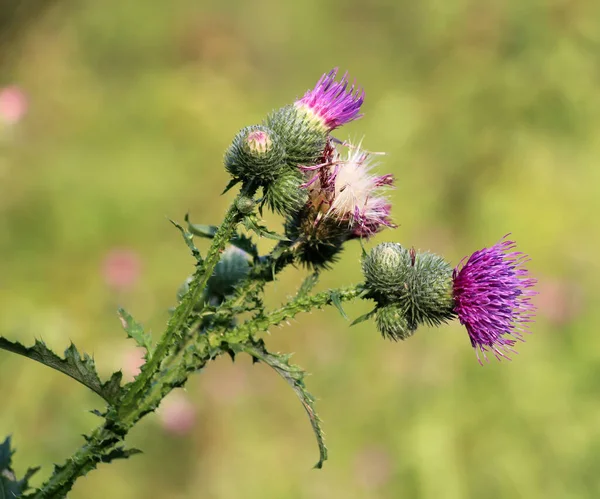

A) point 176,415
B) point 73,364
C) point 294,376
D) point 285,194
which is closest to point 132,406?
point 73,364

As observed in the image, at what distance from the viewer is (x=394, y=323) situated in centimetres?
185

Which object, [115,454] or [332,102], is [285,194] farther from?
[115,454]

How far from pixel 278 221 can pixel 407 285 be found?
5.12 m

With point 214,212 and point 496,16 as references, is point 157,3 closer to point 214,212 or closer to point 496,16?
point 214,212

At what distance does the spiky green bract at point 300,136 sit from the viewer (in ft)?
5.97

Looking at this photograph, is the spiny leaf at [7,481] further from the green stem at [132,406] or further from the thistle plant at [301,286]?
the green stem at [132,406]

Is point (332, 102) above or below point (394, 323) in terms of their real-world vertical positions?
above

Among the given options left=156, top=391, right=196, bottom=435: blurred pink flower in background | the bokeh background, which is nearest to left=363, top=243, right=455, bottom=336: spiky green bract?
the bokeh background

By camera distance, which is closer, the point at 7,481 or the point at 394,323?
the point at 7,481

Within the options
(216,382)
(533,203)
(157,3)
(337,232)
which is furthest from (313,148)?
(157,3)

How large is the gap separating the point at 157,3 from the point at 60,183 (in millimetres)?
3478

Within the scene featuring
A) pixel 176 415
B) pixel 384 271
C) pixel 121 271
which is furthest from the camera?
pixel 121 271

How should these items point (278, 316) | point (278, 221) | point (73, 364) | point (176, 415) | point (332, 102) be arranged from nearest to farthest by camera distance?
point (73, 364) < point (278, 316) < point (332, 102) < point (176, 415) < point (278, 221)

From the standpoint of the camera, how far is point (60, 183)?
682 centimetres
